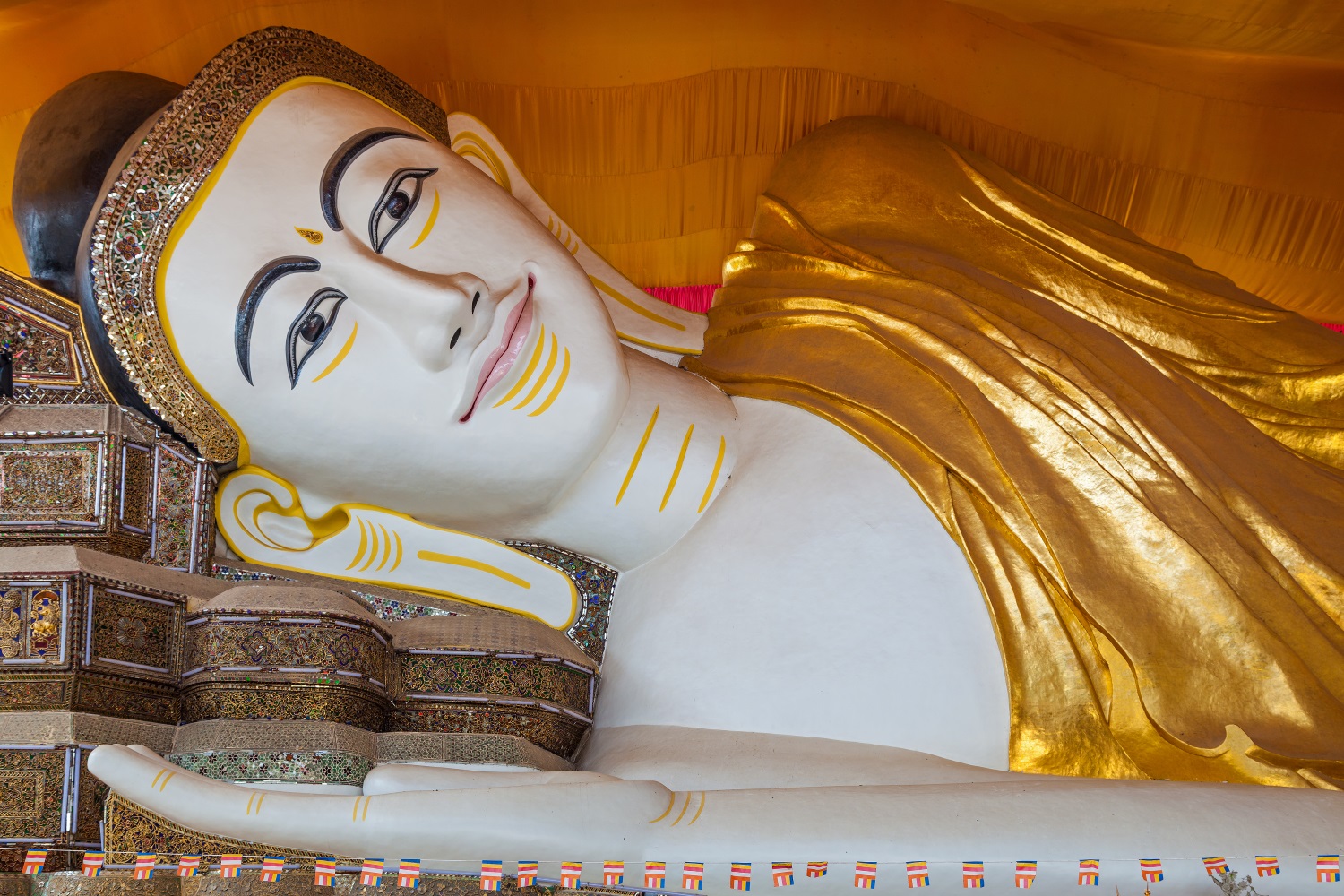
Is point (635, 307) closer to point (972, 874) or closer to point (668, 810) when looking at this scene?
point (668, 810)

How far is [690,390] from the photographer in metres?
3.06

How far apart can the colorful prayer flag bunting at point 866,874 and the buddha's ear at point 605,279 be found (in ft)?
5.32

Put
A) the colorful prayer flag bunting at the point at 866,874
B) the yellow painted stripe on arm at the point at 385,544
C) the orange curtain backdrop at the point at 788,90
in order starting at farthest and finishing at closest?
the orange curtain backdrop at the point at 788,90 < the yellow painted stripe on arm at the point at 385,544 < the colorful prayer flag bunting at the point at 866,874

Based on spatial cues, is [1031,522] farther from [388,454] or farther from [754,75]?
[754,75]

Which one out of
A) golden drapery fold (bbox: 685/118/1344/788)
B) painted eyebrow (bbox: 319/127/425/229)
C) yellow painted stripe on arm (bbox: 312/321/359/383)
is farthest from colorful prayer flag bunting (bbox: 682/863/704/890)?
painted eyebrow (bbox: 319/127/425/229)

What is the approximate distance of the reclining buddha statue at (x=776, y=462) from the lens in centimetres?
254

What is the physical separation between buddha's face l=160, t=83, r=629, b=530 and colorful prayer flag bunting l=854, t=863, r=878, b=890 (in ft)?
3.68

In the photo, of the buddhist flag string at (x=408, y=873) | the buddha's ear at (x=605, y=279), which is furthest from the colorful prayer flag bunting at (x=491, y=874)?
the buddha's ear at (x=605, y=279)

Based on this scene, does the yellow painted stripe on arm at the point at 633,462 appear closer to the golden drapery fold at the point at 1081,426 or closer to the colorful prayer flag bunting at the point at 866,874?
the golden drapery fold at the point at 1081,426

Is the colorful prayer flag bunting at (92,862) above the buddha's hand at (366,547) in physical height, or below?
below

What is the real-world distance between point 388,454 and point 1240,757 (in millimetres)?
A: 1856

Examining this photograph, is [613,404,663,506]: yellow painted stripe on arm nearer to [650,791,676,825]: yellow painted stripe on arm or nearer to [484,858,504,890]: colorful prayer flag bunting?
[650,791,676,825]: yellow painted stripe on arm

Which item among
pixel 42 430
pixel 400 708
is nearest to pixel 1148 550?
pixel 400 708

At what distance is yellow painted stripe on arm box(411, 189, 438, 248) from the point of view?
109 inches
